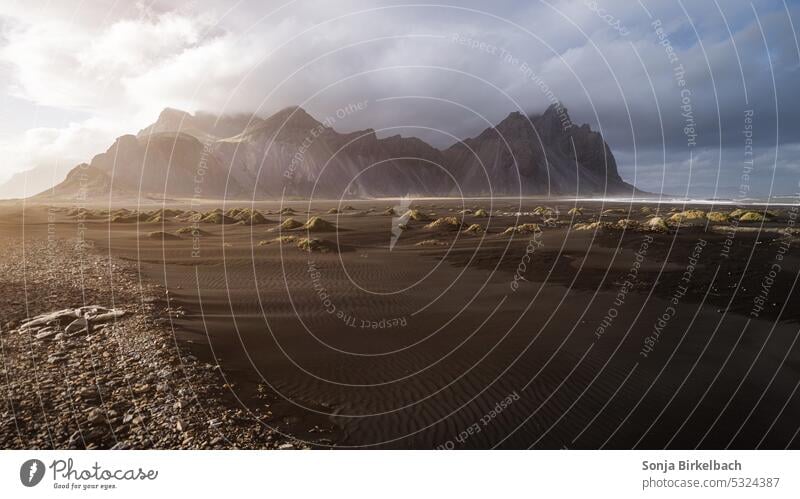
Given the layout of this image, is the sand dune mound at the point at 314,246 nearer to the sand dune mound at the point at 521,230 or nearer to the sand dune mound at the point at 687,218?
the sand dune mound at the point at 521,230

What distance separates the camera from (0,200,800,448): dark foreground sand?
9.20 m

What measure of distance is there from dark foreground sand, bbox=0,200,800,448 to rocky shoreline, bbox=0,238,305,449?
0.07m

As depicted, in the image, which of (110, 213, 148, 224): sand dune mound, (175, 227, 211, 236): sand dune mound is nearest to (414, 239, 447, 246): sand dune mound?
(175, 227, 211, 236): sand dune mound

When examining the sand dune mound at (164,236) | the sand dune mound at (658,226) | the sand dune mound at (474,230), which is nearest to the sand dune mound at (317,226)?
the sand dune mound at (164,236)

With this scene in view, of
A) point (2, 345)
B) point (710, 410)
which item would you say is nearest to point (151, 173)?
point (2, 345)

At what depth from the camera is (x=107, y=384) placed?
377 inches

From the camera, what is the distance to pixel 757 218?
53281mm

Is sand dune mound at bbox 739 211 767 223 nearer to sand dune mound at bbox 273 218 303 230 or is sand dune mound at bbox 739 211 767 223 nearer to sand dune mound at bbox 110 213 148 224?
sand dune mound at bbox 273 218 303 230

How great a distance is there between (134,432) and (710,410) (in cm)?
1312

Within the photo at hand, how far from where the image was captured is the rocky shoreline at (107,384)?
26.8 ft

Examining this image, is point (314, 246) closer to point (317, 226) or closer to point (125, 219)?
point (317, 226)

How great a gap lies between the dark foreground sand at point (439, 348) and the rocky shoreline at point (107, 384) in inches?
2.7
